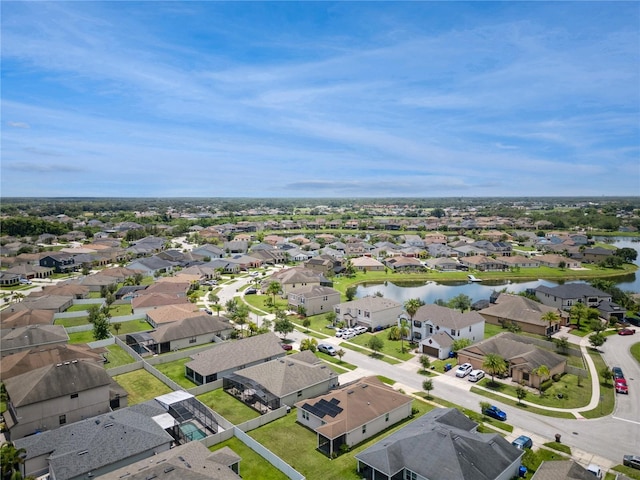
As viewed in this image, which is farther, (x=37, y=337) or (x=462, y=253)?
(x=462, y=253)

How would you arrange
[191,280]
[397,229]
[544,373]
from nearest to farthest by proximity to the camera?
[544,373] < [191,280] < [397,229]

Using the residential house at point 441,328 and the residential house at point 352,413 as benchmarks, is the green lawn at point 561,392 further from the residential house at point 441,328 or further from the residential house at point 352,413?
the residential house at point 352,413

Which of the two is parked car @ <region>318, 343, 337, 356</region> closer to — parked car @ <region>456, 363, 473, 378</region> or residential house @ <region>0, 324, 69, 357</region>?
parked car @ <region>456, 363, 473, 378</region>

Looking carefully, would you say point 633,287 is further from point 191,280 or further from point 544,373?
point 191,280

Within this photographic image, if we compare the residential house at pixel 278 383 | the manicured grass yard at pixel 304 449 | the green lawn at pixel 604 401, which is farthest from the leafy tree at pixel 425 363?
the green lawn at pixel 604 401

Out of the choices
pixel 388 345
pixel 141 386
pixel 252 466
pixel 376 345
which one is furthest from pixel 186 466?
pixel 388 345

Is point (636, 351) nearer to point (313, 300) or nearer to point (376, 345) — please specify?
point (376, 345)

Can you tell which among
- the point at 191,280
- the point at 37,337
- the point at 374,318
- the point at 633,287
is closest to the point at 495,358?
the point at 374,318

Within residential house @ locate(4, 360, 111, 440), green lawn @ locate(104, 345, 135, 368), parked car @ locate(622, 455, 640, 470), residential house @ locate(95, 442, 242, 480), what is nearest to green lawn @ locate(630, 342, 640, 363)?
parked car @ locate(622, 455, 640, 470)
